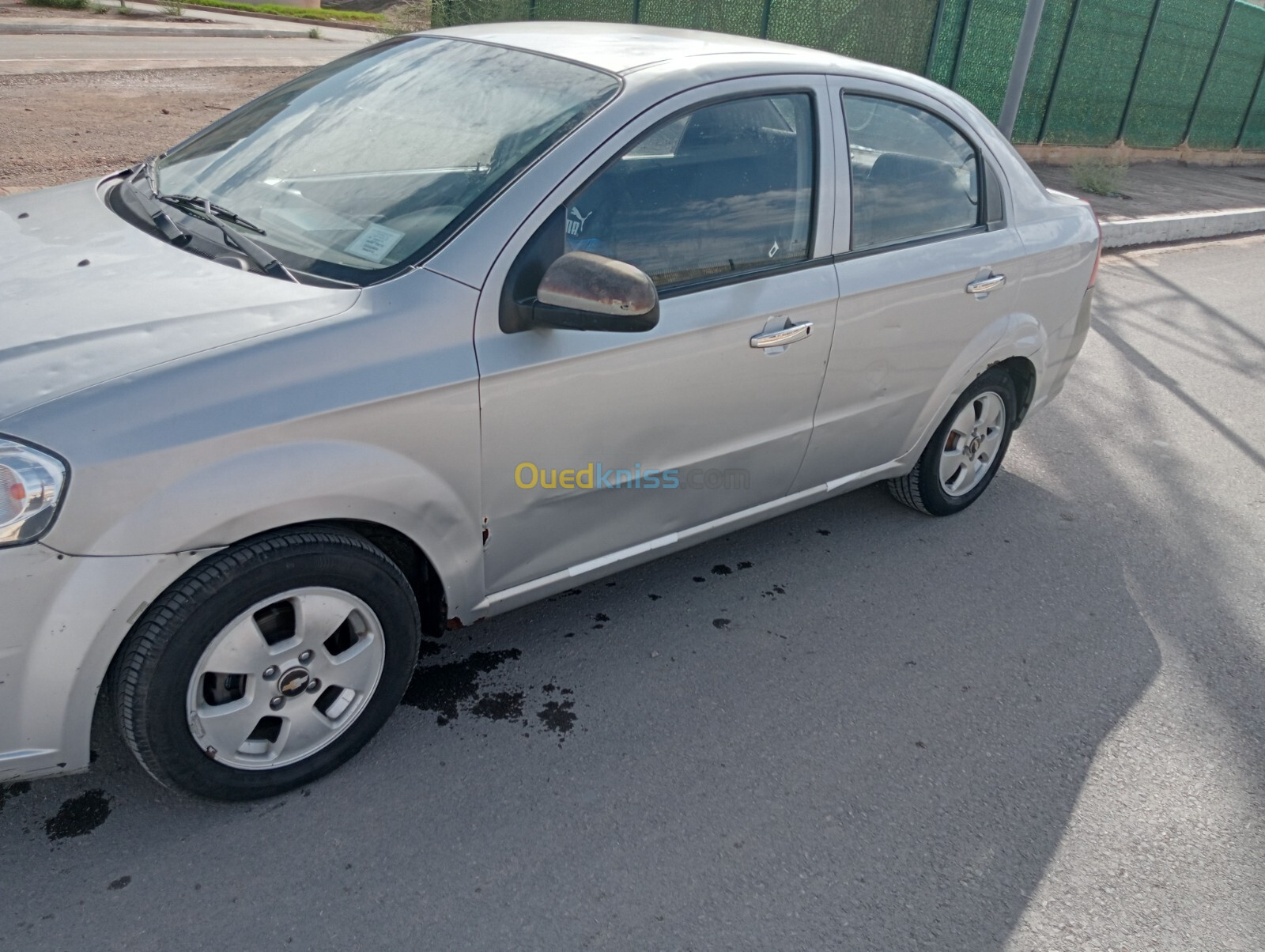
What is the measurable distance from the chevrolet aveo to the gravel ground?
5.06 meters

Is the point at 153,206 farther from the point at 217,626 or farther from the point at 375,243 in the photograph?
the point at 217,626

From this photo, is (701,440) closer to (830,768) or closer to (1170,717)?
(830,768)

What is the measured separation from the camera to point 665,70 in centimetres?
286

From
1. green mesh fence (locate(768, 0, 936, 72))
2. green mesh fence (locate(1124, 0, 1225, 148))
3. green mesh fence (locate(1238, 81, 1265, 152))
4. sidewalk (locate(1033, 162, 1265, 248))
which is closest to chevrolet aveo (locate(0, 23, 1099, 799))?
sidewalk (locate(1033, 162, 1265, 248))

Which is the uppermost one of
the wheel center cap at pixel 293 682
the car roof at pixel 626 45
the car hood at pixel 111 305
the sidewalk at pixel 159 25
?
the car roof at pixel 626 45

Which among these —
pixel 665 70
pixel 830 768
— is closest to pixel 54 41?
pixel 665 70

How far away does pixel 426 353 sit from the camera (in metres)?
2.35

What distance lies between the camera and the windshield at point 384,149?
2.58m

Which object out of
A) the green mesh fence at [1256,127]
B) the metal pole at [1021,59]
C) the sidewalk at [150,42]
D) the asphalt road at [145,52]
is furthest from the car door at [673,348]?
the green mesh fence at [1256,127]

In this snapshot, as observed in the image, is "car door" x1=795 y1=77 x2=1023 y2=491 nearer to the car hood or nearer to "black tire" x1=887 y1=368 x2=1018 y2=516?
"black tire" x1=887 y1=368 x2=1018 y2=516

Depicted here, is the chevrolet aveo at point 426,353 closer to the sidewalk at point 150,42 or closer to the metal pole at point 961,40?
the metal pole at point 961,40

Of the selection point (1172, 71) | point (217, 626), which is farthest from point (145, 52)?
point (217, 626)

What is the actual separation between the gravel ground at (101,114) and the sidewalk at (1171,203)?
9.08 m

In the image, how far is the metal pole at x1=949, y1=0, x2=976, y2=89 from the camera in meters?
11.4
